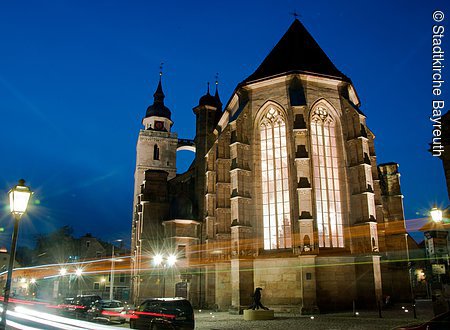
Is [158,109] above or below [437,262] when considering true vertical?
above

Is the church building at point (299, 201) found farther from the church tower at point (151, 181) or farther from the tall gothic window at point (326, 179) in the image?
the church tower at point (151, 181)

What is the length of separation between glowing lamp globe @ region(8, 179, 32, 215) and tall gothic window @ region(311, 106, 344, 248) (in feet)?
57.6

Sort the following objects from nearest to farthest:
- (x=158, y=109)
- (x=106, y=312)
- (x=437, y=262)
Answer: (x=437, y=262) → (x=106, y=312) → (x=158, y=109)

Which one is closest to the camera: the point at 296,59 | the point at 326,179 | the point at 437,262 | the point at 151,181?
the point at 437,262

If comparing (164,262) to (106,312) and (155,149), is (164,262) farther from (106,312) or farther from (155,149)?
(155,149)

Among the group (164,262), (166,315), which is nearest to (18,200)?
(166,315)

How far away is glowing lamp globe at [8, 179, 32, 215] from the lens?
756 centimetres

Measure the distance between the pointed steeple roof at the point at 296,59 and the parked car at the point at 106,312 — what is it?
15.8 meters

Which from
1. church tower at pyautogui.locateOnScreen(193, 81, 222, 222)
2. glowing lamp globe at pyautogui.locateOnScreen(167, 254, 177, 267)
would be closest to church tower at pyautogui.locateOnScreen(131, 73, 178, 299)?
church tower at pyautogui.locateOnScreen(193, 81, 222, 222)

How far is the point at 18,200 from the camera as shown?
24.9ft

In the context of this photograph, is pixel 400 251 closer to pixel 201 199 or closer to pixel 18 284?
pixel 201 199

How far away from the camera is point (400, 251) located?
25.9m

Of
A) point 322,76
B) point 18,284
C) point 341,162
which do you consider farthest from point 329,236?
point 18,284

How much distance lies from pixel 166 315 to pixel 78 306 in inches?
358
